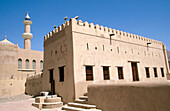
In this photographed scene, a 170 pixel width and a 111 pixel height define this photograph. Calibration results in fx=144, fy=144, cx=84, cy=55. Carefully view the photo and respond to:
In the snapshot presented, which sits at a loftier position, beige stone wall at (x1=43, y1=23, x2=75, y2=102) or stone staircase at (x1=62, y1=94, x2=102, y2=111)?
beige stone wall at (x1=43, y1=23, x2=75, y2=102)

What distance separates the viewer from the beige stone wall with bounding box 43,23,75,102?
33.1 feet

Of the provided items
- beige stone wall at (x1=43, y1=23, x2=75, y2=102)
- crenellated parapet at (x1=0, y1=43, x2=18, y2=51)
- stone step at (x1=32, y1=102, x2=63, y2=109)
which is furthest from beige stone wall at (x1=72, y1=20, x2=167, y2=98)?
crenellated parapet at (x1=0, y1=43, x2=18, y2=51)

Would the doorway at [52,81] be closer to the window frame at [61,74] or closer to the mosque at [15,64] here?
the window frame at [61,74]

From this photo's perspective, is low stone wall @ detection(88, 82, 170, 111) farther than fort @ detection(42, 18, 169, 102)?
No

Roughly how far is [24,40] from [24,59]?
27.9ft

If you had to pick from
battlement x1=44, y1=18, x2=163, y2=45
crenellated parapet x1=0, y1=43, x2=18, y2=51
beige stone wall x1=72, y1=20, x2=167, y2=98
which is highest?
crenellated parapet x1=0, y1=43, x2=18, y2=51

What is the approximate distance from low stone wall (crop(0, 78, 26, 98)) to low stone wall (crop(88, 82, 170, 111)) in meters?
20.9

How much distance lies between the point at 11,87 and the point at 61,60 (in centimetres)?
1811

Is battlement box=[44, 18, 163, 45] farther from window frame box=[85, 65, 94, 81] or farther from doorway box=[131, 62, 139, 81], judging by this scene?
window frame box=[85, 65, 94, 81]

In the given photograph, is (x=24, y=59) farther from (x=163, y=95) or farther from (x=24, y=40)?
(x=163, y=95)

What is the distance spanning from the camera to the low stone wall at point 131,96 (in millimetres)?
4875

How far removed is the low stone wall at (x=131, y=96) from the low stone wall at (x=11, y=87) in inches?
825

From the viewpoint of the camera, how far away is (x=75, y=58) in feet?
32.7

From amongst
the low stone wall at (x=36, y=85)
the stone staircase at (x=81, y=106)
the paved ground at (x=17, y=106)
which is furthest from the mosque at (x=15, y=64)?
the stone staircase at (x=81, y=106)
